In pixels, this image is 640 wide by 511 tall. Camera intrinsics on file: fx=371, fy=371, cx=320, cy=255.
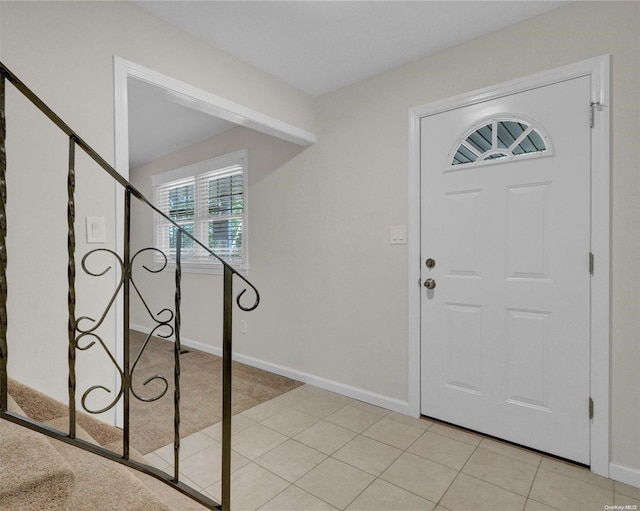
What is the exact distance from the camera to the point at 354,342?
9.50 feet

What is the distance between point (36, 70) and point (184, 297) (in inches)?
121

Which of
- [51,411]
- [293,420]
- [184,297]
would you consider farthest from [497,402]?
[184,297]

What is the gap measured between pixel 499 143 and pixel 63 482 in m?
2.44

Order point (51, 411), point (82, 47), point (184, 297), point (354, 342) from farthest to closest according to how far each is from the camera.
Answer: point (184, 297) < point (354, 342) < point (82, 47) < point (51, 411)

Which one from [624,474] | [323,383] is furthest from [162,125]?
[624,474]

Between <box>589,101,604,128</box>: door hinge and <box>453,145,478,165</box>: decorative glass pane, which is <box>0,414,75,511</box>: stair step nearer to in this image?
<box>453,145,478,165</box>: decorative glass pane

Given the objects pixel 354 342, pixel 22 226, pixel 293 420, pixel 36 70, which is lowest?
pixel 293 420

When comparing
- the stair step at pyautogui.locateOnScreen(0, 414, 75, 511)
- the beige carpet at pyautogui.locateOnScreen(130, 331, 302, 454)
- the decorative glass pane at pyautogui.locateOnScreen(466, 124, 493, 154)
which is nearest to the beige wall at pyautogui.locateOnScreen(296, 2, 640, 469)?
the decorative glass pane at pyautogui.locateOnScreen(466, 124, 493, 154)

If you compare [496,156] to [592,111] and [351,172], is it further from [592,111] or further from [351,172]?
[351,172]

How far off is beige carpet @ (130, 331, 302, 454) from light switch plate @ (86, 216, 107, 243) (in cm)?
124

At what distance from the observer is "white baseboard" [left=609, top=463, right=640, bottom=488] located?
1.81m

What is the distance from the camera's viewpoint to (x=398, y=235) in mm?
2615

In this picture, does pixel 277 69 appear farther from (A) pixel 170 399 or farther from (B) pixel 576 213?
(A) pixel 170 399

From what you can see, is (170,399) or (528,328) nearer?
(528,328)
